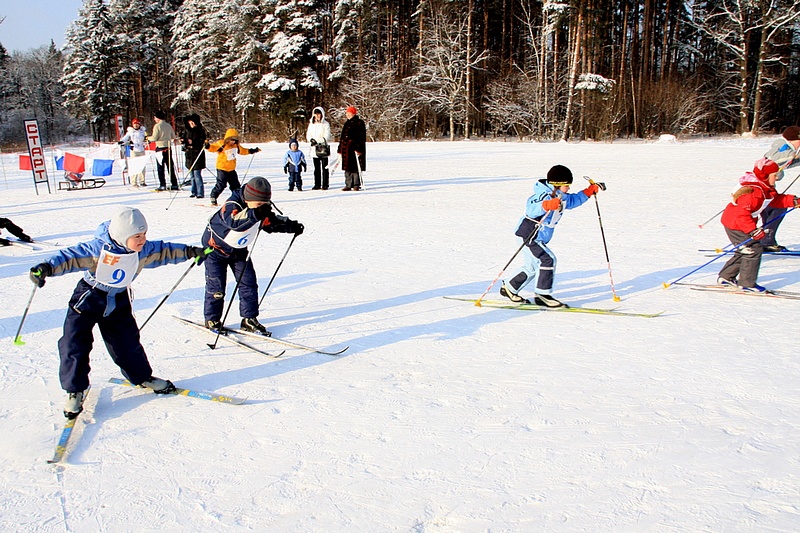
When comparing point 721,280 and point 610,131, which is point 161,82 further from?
point 721,280

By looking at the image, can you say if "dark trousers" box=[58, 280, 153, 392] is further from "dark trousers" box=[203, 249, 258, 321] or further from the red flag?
the red flag

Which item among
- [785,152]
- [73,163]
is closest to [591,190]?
[785,152]

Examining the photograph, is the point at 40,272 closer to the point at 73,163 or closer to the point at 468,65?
the point at 73,163

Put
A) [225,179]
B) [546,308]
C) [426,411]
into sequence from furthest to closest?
[225,179] < [546,308] < [426,411]

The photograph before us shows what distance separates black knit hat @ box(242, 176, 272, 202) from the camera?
14.3 feet

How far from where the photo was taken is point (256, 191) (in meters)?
4.37

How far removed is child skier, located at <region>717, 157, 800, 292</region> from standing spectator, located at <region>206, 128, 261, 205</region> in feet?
25.3

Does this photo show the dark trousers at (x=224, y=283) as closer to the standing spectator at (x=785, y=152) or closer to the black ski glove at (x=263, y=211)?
the black ski glove at (x=263, y=211)

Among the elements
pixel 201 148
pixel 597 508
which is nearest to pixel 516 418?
pixel 597 508

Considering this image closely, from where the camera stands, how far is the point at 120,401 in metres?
3.58

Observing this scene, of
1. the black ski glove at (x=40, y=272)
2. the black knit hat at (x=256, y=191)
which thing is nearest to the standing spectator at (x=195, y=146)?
the black knit hat at (x=256, y=191)

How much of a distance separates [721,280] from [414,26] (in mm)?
37507

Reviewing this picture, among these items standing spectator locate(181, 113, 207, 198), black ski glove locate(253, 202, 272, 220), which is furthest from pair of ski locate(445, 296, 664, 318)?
standing spectator locate(181, 113, 207, 198)

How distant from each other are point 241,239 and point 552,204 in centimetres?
268
